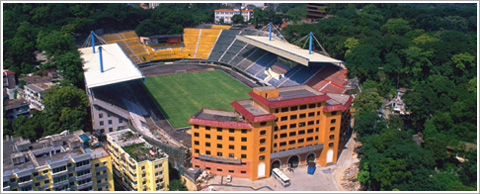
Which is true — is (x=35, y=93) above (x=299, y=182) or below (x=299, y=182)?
above

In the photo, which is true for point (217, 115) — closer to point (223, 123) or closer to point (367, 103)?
point (223, 123)

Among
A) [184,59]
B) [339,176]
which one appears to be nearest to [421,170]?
[339,176]

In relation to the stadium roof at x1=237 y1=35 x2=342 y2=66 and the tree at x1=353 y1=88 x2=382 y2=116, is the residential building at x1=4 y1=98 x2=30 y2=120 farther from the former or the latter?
the tree at x1=353 y1=88 x2=382 y2=116

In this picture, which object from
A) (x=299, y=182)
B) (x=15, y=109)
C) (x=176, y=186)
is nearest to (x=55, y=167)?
(x=176, y=186)

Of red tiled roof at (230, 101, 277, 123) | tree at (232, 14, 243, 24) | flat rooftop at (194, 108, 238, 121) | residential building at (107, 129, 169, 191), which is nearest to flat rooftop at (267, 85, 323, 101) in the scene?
red tiled roof at (230, 101, 277, 123)

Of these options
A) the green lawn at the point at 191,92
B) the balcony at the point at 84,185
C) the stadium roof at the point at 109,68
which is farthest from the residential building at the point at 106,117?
the balcony at the point at 84,185

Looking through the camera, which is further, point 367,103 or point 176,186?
point 367,103

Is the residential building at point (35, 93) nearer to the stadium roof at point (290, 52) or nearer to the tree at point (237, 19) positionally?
the stadium roof at point (290, 52)
